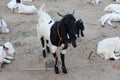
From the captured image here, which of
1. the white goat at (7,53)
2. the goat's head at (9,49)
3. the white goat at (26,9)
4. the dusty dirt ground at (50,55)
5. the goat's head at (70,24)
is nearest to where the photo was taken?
the goat's head at (70,24)

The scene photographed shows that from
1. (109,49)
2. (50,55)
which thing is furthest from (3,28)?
(109,49)

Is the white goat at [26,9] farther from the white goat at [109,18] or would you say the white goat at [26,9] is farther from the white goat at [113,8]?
the white goat at [113,8]

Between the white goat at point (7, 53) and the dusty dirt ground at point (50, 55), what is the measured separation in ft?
0.38

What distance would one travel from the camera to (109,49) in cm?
688

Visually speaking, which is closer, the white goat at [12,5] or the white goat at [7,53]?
the white goat at [7,53]

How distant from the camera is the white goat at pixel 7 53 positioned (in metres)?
6.56

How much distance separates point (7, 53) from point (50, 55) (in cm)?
94

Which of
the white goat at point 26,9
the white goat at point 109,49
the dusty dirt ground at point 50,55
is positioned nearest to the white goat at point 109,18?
the dusty dirt ground at point 50,55

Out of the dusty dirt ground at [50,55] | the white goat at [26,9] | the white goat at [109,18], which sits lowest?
the dusty dirt ground at [50,55]

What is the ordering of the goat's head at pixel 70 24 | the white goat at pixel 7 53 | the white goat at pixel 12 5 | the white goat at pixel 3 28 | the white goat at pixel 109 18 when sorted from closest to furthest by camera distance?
the goat's head at pixel 70 24
the white goat at pixel 7 53
the white goat at pixel 3 28
the white goat at pixel 109 18
the white goat at pixel 12 5

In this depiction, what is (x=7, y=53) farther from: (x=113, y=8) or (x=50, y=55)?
(x=113, y=8)

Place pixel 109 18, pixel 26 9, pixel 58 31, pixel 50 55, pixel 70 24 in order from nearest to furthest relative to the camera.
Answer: pixel 70 24
pixel 58 31
pixel 50 55
pixel 109 18
pixel 26 9

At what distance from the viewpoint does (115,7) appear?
9359 mm

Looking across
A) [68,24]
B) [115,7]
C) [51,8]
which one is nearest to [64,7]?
[51,8]
